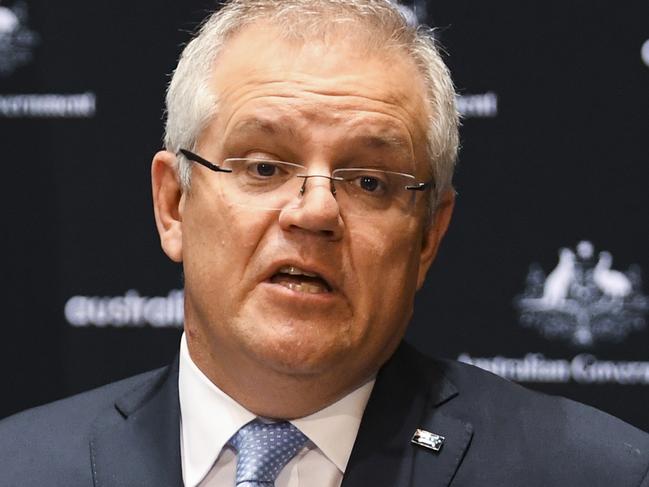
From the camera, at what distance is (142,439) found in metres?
2.48

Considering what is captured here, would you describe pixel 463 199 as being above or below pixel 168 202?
below

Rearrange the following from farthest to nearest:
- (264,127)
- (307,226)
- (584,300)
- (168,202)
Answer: (584,300)
(168,202)
(264,127)
(307,226)

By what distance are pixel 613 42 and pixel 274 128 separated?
3.85 feet

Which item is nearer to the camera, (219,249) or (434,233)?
(219,249)

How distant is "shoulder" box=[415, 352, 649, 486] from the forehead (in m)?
0.57

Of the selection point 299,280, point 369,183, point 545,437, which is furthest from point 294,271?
point 545,437

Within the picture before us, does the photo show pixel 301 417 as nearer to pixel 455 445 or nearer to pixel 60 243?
pixel 455 445

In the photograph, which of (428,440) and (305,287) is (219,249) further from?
(428,440)

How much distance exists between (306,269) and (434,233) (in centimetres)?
44

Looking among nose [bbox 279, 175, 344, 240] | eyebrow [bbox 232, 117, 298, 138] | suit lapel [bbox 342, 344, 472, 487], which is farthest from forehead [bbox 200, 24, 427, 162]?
suit lapel [bbox 342, 344, 472, 487]

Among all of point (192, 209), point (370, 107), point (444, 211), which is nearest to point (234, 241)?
point (192, 209)

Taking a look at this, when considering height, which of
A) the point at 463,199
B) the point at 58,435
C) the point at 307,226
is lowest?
the point at 58,435

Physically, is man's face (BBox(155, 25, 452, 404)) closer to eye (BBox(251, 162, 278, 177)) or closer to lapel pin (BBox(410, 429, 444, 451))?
eye (BBox(251, 162, 278, 177))

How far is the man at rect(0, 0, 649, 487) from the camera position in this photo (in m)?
2.28
